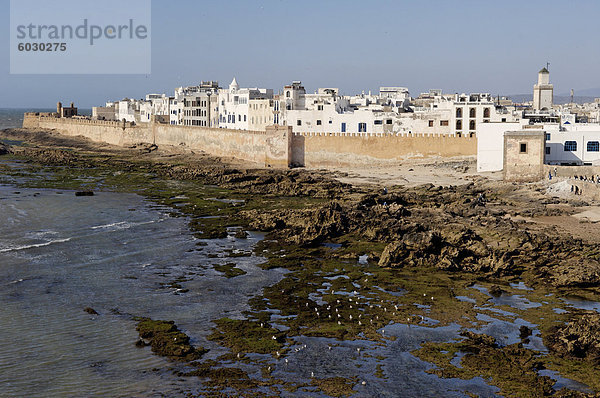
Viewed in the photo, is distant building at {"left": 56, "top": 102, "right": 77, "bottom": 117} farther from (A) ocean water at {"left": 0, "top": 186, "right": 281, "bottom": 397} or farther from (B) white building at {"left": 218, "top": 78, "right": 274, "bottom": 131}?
(A) ocean water at {"left": 0, "top": 186, "right": 281, "bottom": 397}

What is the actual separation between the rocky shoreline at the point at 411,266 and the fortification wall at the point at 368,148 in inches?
374

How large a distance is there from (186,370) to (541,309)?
10.5 metres

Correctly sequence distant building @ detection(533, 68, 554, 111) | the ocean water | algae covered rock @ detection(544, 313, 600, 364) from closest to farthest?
1. the ocean water
2. algae covered rock @ detection(544, 313, 600, 364)
3. distant building @ detection(533, 68, 554, 111)

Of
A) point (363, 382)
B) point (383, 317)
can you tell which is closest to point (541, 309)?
point (383, 317)

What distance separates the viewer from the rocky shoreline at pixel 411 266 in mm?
16731

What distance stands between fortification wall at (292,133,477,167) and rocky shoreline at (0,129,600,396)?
9506 mm

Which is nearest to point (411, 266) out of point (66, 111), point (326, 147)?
point (326, 147)

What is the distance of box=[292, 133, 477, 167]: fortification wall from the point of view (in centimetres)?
5300

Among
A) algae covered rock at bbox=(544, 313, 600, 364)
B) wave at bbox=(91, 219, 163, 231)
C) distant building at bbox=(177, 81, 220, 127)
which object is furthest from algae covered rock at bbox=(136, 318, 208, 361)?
distant building at bbox=(177, 81, 220, 127)

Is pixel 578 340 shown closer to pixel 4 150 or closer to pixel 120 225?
pixel 120 225

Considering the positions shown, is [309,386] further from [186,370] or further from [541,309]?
[541,309]

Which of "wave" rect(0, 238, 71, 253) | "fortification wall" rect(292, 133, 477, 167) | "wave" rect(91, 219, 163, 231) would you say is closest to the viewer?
"wave" rect(0, 238, 71, 253)

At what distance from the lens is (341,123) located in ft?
202

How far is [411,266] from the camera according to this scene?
25047mm
